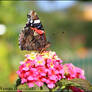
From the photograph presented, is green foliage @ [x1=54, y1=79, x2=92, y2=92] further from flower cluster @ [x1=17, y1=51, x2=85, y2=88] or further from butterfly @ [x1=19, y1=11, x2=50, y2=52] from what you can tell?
butterfly @ [x1=19, y1=11, x2=50, y2=52]

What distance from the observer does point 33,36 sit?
1.68 meters

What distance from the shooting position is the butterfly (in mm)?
1645

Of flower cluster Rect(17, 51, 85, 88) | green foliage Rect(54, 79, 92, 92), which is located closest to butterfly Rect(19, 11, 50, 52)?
flower cluster Rect(17, 51, 85, 88)

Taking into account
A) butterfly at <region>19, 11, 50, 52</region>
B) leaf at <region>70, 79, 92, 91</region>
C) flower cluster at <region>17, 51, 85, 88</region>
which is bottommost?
leaf at <region>70, 79, 92, 91</region>

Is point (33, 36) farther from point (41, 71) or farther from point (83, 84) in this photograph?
point (83, 84)

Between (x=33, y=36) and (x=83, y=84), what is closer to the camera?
(x=83, y=84)

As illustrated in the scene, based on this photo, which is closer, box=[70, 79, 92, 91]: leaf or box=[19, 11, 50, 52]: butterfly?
box=[70, 79, 92, 91]: leaf

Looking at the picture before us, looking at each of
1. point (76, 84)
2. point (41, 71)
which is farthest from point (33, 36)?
point (76, 84)

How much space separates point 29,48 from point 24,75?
0.24 meters

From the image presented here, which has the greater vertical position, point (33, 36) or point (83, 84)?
point (33, 36)

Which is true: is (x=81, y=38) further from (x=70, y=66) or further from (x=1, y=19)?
(x=70, y=66)

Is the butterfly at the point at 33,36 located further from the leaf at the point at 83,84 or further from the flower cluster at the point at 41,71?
the leaf at the point at 83,84

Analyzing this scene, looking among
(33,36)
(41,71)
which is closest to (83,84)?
(41,71)

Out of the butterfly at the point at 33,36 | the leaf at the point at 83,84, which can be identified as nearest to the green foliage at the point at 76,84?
the leaf at the point at 83,84
